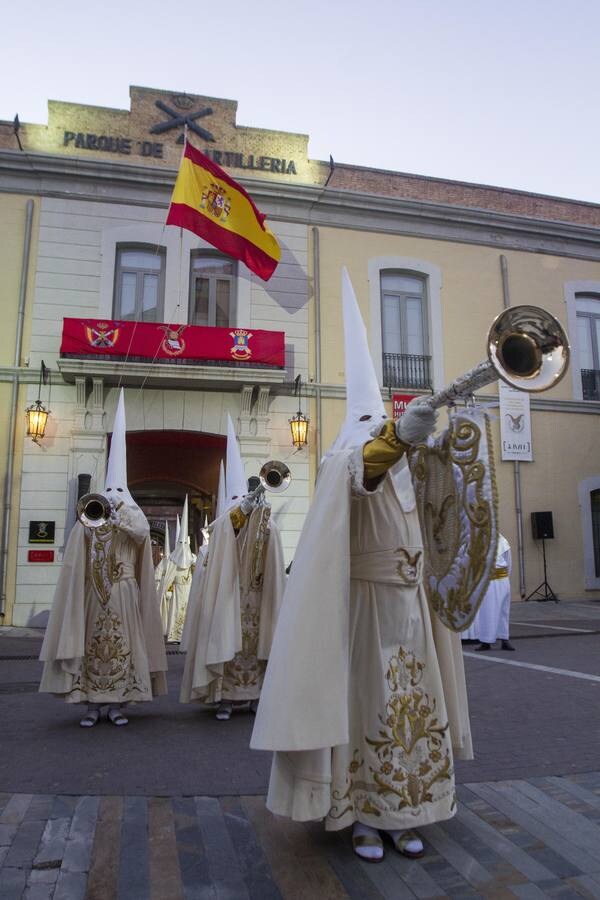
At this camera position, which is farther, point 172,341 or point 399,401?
point 399,401

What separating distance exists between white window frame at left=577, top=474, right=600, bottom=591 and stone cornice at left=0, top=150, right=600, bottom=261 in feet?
18.8

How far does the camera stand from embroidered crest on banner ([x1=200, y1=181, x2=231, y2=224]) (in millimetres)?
11219

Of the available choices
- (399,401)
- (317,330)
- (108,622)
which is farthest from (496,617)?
(317,330)

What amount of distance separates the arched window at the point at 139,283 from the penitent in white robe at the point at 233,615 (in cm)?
904

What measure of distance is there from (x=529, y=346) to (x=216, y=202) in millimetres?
9904

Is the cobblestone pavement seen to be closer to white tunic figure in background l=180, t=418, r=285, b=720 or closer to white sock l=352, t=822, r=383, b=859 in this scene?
white sock l=352, t=822, r=383, b=859

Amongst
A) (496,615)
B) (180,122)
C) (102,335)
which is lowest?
(496,615)

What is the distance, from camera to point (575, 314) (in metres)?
16.6

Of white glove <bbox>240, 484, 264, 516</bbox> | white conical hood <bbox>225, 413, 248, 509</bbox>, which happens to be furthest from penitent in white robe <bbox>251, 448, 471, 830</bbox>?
white conical hood <bbox>225, 413, 248, 509</bbox>

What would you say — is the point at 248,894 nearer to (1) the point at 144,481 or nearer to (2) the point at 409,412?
(2) the point at 409,412

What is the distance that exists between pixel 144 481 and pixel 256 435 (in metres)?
5.95

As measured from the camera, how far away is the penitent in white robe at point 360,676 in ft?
8.78

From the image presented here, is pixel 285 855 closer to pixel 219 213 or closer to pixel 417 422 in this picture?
pixel 417 422

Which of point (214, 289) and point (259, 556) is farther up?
point (214, 289)
